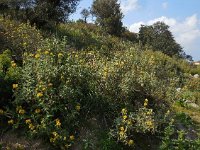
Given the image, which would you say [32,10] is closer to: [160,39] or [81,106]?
[81,106]

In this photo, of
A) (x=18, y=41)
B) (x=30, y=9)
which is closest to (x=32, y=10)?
(x=30, y=9)

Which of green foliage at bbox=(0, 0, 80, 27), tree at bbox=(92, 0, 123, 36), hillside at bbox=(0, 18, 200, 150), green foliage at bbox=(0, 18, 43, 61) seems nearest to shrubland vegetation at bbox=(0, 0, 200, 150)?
hillside at bbox=(0, 18, 200, 150)

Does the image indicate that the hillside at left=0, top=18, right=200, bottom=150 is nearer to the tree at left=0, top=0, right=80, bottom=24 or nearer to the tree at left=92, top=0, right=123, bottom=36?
the tree at left=0, top=0, right=80, bottom=24

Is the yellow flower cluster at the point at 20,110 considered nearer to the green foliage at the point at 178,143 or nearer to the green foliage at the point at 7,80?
the green foliage at the point at 7,80

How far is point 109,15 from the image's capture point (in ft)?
77.1

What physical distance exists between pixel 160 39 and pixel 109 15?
5.96 meters

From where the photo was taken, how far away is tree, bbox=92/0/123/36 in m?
22.6

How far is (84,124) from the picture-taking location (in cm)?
655

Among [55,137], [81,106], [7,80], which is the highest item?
Result: [7,80]

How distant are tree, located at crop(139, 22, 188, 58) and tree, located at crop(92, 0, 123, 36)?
8.07 feet

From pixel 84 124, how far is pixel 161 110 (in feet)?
5.02

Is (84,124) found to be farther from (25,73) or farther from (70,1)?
(70,1)

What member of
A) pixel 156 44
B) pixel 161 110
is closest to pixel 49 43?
pixel 161 110

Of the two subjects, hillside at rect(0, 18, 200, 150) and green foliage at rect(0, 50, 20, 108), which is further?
green foliage at rect(0, 50, 20, 108)
